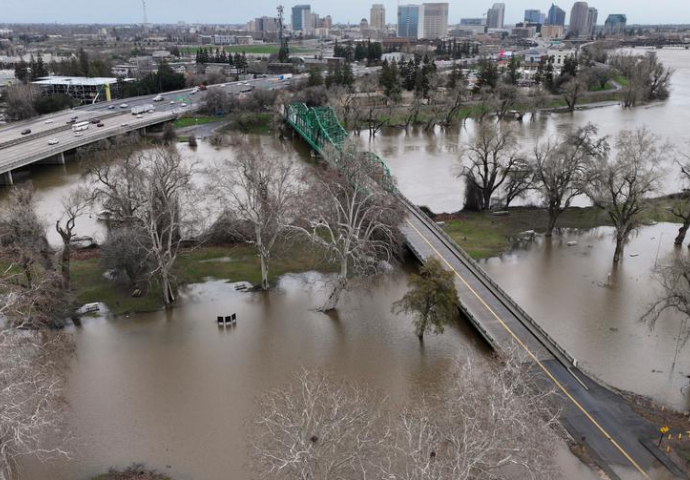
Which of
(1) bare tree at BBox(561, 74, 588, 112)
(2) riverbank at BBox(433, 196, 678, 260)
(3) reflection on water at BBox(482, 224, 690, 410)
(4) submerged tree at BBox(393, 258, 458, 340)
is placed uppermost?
(1) bare tree at BBox(561, 74, 588, 112)

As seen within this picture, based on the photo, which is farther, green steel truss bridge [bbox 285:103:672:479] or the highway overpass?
the highway overpass

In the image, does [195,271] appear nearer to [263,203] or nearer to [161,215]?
[161,215]

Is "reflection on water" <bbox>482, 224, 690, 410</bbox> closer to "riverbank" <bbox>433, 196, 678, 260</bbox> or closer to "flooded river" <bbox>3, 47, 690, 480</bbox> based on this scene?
"flooded river" <bbox>3, 47, 690, 480</bbox>

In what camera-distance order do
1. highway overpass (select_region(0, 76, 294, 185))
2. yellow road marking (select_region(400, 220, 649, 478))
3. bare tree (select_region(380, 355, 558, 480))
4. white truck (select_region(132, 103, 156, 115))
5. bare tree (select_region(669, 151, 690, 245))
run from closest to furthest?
bare tree (select_region(380, 355, 558, 480)) → yellow road marking (select_region(400, 220, 649, 478)) → bare tree (select_region(669, 151, 690, 245)) → highway overpass (select_region(0, 76, 294, 185)) → white truck (select_region(132, 103, 156, 115))

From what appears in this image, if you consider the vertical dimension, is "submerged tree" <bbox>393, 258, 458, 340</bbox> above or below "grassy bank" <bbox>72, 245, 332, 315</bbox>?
above

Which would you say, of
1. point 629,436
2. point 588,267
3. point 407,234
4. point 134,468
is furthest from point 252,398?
point 588,267

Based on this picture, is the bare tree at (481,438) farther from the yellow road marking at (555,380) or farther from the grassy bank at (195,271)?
the grassy bank at (195,271)

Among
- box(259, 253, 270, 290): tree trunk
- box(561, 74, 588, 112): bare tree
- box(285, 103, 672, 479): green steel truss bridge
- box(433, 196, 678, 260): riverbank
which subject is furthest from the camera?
box(561, 74, 588, 112): bare tree

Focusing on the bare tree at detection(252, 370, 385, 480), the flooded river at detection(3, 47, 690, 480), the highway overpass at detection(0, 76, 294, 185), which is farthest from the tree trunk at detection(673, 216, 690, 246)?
the highway overpass at detection(0, 76, 294, 185)
